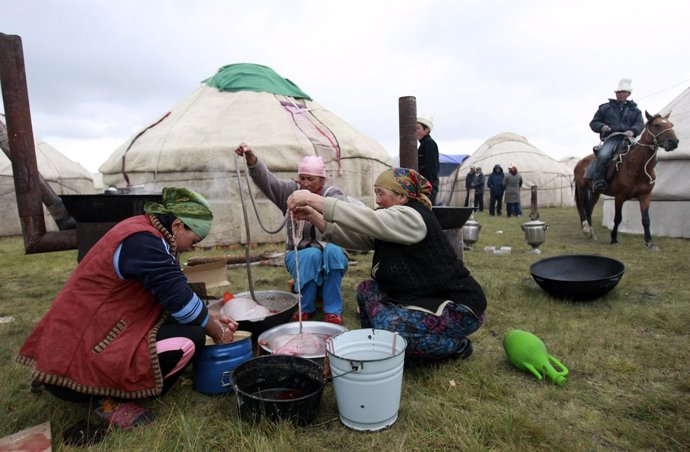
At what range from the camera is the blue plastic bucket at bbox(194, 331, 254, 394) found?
6.40ft

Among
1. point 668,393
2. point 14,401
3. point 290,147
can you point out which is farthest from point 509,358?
point 290,147

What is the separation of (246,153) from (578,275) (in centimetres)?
284

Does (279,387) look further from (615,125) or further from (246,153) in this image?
(615,125)

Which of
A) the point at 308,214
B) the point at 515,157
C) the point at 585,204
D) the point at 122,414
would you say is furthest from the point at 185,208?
the point at 515,157

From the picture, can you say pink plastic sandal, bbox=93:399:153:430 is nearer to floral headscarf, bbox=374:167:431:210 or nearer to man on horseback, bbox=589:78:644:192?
floral headscarf, bbox=374:167:431:210

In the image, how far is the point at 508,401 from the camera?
1.89 meters

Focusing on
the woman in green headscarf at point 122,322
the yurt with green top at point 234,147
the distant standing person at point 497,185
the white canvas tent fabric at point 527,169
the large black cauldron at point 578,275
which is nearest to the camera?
the woman in green headscarf at point 122,322

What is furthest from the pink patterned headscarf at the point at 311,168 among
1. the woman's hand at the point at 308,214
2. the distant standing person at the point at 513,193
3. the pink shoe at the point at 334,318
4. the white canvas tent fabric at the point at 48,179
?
the distant standing person at the point at 513,193

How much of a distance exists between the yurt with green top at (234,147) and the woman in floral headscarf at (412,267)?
404cm

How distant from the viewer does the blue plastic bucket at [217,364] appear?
1.95 meters

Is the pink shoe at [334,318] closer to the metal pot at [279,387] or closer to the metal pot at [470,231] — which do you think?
the metal pot at [279,387]

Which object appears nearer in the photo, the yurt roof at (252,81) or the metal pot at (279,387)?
the metal pot at (279,387)

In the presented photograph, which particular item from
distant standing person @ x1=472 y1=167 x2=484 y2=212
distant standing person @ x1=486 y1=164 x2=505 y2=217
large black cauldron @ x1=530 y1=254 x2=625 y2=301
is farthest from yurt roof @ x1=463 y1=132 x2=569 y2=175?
large black cauldron @ x1=530 y1=254 x2=625 y2=301

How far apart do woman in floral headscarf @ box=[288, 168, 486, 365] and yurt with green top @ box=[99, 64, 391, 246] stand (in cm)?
404
